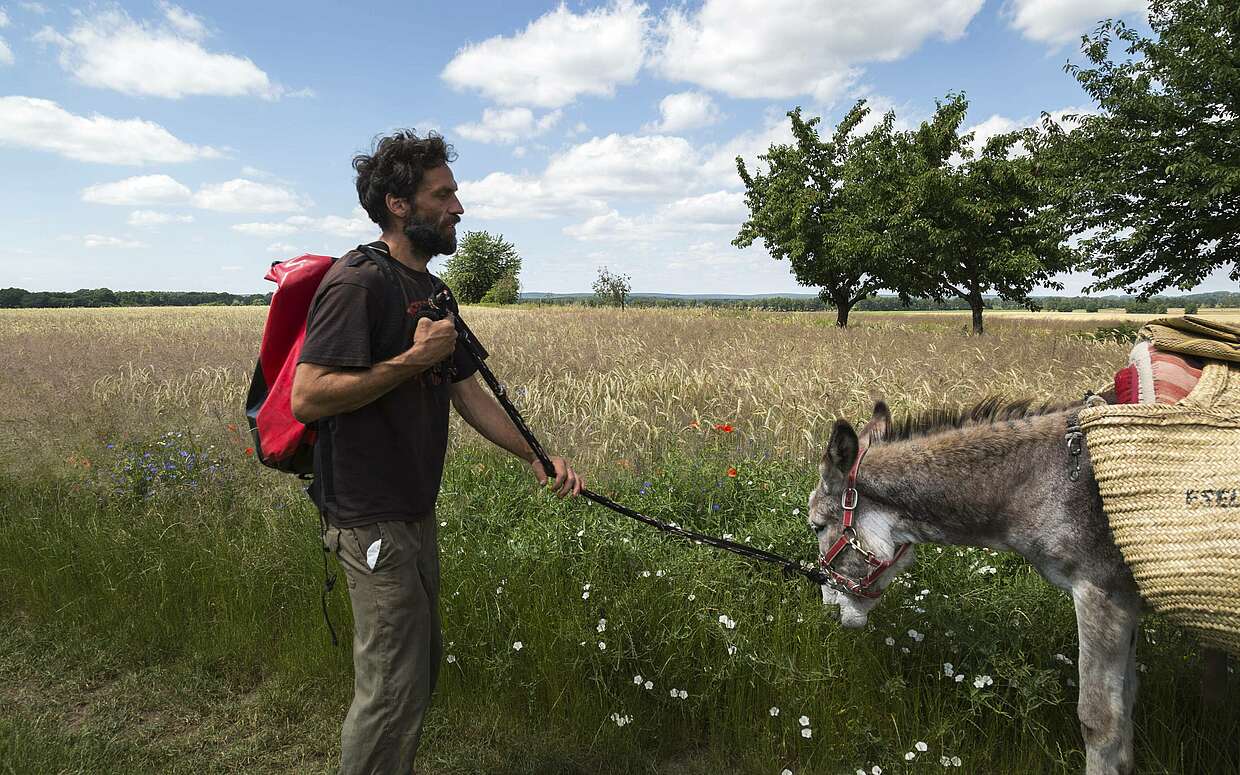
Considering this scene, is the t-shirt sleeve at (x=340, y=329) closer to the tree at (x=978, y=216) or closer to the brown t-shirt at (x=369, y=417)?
the brown t-shirt at (x=369, y=417)

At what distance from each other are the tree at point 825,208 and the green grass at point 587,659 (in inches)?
1290

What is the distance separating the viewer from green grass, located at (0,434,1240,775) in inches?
124

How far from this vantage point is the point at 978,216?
28.8m

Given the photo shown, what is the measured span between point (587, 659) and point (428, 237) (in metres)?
2.36

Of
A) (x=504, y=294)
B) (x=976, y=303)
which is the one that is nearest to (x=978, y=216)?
(x=976, y=303)

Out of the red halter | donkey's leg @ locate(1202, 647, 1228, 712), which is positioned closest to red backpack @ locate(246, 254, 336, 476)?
the red halter

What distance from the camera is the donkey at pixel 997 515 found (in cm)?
238

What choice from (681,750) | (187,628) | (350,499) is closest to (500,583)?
(681,750)

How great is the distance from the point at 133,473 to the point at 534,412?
12.3 ft

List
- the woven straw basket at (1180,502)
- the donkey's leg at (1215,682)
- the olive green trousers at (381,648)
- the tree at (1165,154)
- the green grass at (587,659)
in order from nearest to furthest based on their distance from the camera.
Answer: the woven straw basket at (1180,502) < the olive green trousers at (381,648) < the donkey's leg at (1215,682) < the green grass at (587,659) < the tree at (1165,154)

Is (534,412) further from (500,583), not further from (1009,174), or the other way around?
(1009,174)

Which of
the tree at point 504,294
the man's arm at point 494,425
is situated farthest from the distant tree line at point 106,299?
the man's arm at point 494,425

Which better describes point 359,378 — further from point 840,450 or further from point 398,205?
point 840,450

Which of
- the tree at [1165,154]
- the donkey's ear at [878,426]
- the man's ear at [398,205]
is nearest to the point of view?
the man's ear at [398,205]
